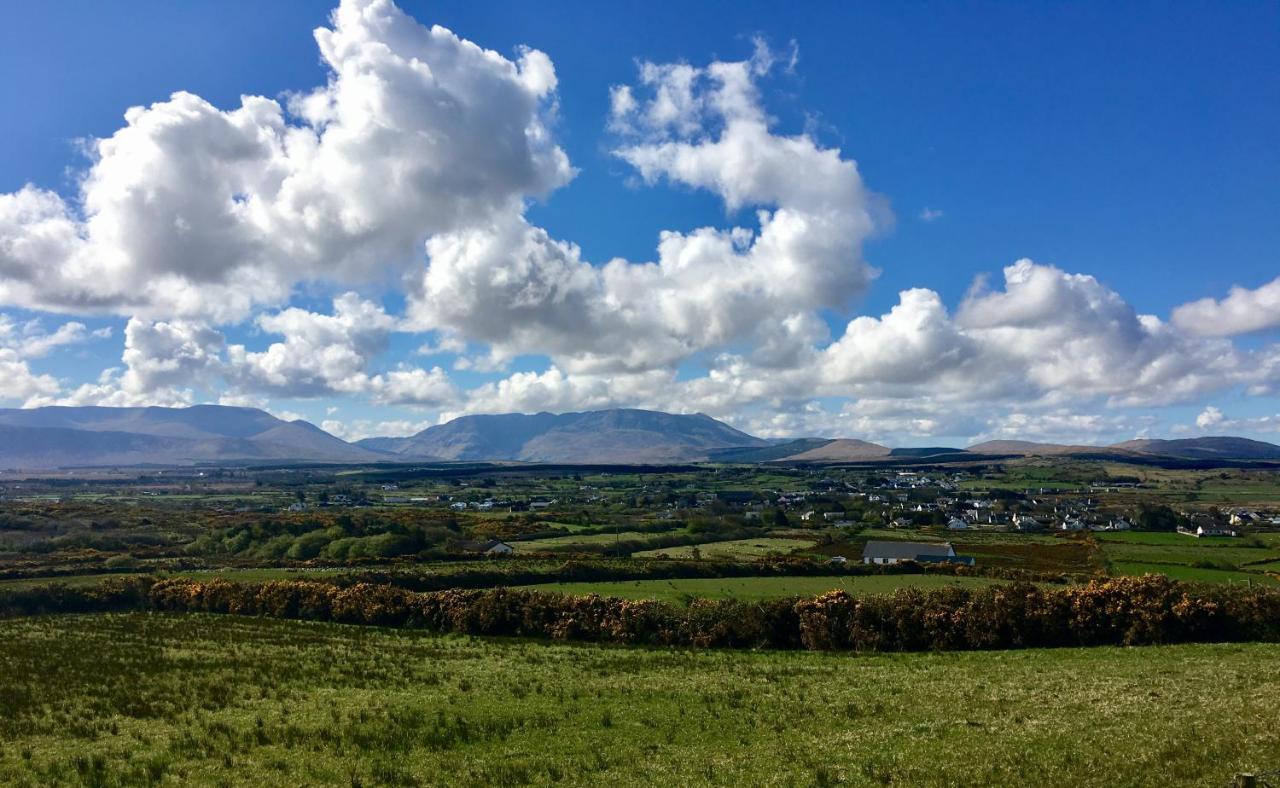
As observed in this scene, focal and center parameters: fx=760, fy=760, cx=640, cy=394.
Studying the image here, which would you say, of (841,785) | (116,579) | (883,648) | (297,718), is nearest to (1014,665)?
(883,648)

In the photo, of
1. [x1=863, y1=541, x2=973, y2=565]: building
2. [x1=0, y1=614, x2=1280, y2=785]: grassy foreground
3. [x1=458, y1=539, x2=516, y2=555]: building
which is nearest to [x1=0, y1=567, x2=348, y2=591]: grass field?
[x1=458, y1=539, x2=516, y2=555]: building

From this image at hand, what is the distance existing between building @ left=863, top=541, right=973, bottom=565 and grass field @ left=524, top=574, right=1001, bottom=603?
810 inches

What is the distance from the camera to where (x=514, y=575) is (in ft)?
252

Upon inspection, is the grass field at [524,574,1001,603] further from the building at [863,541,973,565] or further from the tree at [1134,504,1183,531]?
the tree at [1134,504,1183,531]

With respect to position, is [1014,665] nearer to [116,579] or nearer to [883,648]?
[883,648]

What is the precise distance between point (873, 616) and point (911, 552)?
2478 inches

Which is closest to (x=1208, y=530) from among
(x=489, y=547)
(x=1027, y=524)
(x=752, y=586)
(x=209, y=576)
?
(x=1027, y=524)

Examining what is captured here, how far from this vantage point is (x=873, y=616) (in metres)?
46.7

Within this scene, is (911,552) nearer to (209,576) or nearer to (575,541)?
(575,541)

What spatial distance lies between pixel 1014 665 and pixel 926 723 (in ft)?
49.1

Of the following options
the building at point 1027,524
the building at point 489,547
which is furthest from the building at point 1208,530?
the building at point 489,547

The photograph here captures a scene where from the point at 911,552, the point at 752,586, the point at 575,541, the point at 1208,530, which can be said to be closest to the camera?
the point at 752,586

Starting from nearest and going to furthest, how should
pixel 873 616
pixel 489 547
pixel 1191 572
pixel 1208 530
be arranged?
pixel 873 616
pixel 1191 572
pixel 489 547
pixel 1208 530

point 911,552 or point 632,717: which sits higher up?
point 632,717
